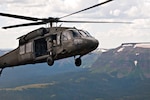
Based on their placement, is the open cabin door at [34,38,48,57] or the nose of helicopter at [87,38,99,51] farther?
the open cabin door at [34,38,48,57]

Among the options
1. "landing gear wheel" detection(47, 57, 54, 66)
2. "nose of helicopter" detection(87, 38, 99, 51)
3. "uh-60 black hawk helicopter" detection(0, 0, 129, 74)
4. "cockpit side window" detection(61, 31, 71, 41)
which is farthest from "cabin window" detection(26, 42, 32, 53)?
"nose of helicopter" detection(87, 38, 99, 51)

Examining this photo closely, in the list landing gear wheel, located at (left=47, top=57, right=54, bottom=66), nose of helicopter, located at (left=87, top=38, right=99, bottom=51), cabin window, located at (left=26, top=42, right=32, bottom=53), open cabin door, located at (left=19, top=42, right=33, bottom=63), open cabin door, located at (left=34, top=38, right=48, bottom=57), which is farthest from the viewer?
cabin window, located at (left=26, top=42, right=32, bottom=53)

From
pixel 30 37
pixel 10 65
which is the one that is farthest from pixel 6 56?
pixel 30 37

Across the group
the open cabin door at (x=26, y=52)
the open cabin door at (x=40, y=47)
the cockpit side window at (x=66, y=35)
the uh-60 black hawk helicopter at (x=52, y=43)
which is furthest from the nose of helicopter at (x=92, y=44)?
the open cabin door at (x=26, y=52)

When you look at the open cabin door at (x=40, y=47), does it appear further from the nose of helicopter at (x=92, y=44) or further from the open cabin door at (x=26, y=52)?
the nose of helicopter at (x=92, y=44)

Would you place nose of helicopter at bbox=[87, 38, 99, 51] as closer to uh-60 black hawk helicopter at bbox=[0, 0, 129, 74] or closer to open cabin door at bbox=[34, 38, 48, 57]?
uh-60 black hawk helicopter at bbox=[0, 0, 129, 74]

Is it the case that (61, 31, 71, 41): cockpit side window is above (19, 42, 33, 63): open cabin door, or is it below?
above

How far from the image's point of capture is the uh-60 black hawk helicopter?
31.5 m

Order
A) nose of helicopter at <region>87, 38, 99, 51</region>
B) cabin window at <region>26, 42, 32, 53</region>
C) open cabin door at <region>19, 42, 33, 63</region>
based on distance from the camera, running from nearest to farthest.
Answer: nose of helicopter at <region>87, 38, 99, 51</region>
open cabin door at <region>19, 42, 33, 63</region>
cabin window at <region>26, 42, 32, 53</region>

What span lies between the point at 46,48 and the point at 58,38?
81.0 inches

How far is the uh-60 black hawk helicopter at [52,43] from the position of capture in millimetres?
31453

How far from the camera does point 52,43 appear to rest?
33.5 m

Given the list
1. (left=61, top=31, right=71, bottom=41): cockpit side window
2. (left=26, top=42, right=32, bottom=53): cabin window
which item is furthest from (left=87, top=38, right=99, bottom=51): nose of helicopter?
(left=26, top=42, right=32, bottom=53): cabin window

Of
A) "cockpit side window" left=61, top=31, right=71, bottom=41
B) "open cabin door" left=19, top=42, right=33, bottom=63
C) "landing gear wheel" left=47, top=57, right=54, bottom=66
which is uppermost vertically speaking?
"cockpit side window" left=61, top=31, right=71, bottom=41
